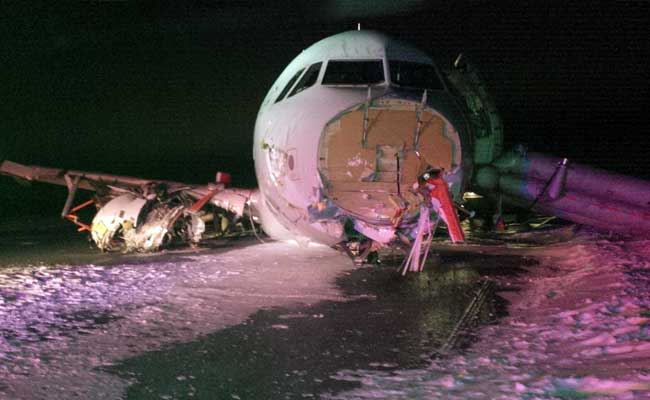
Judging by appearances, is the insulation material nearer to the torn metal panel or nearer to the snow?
the snow

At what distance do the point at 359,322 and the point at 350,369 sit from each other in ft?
5.16

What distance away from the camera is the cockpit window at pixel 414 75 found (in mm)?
8859

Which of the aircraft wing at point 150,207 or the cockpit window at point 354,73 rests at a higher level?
the cockpit window at point 354,73

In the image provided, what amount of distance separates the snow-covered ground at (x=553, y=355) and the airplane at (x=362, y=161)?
157cm

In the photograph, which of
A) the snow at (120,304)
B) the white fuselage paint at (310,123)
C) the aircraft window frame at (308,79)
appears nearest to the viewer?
the snow at (120,304)

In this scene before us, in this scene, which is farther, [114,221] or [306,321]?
[114,221]

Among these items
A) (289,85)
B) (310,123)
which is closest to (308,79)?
(289,85)

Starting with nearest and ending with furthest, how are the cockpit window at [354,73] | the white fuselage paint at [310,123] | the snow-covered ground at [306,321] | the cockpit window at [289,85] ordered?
the snow-covered ground at [306,321], the white fuselage paint at [310,123], the cockpit window at [354,73], the cockpit window at [289,85]

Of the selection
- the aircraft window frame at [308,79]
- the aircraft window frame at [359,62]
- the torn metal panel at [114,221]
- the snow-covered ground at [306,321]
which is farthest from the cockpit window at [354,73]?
the torn metal panel at [114,221]

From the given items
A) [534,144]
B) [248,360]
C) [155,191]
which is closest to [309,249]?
[155,191]

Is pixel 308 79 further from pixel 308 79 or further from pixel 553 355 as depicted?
pixel 553 355

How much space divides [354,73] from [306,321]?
3.77 m

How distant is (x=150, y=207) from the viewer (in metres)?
12.6

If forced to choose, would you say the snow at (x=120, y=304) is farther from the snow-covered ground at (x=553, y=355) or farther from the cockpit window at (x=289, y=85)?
the cockpit window at (x=289, y=85)
